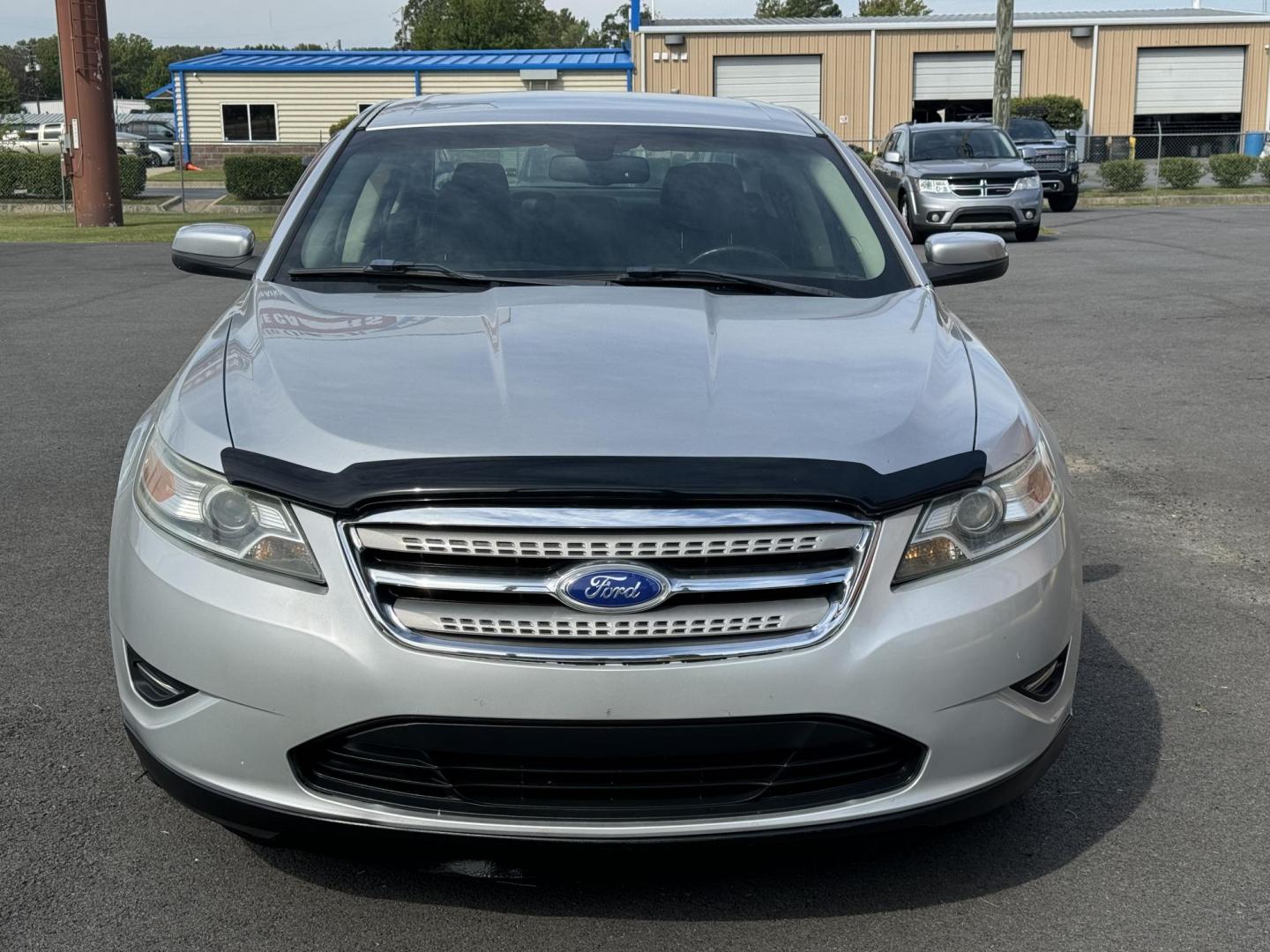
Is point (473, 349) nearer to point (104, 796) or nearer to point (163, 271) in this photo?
point (104, 796)

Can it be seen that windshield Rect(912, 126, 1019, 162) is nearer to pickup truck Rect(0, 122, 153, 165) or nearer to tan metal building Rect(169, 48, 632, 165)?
pickup truck Rect(0, 122, 153, 165)

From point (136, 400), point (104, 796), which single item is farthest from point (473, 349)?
point (136, 400)

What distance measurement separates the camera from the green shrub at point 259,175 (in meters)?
29.5

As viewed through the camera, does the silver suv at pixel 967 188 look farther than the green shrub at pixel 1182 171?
No

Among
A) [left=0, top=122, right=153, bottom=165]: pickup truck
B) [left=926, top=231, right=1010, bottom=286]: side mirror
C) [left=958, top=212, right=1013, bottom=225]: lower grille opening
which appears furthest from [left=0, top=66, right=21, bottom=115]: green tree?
[left=926, top=231, right=1010, bottom=286]: side mirror

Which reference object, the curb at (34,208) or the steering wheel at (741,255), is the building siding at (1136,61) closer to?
the curb at (34,208)

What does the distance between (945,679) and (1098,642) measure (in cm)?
197

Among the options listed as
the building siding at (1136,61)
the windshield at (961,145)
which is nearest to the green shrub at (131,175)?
the windshield at (961,145)

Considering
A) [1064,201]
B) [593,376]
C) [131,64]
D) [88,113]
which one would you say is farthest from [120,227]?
[131,64]

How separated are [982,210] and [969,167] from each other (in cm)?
92

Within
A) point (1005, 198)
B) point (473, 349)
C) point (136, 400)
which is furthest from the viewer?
point (1005, 198)

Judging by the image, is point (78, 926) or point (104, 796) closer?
point (78, 926)

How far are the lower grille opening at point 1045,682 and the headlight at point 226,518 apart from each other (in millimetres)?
1324

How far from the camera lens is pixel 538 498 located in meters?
2.55
